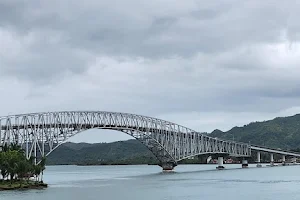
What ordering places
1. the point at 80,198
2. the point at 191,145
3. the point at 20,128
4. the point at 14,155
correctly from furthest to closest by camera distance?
the point at 191,145, the point at 20,128, the point at 14,155, the point at 80,198

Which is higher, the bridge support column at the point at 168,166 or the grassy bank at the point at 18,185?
the bridge support column at the point at 168,166

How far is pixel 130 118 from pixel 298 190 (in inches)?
2882

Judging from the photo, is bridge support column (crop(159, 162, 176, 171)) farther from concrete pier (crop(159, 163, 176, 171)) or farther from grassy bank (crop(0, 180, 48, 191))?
grassy bank (crop(0, 180, 48, 191))

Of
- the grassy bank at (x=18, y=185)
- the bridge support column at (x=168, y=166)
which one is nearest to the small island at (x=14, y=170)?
the grassy bank at (x=18, y=185)

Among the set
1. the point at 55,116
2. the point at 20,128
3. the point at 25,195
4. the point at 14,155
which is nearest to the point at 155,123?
the point at 55,116

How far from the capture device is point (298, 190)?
79688 millimetres

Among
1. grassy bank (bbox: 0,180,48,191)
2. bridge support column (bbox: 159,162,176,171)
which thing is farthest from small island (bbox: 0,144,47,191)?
bridge support column (bbox: 159,162,176,171)

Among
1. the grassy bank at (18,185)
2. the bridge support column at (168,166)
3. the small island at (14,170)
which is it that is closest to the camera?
the grassy bank at (18,185)

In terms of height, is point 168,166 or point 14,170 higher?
point 168,166

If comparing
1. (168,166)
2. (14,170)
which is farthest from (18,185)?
(168,166)

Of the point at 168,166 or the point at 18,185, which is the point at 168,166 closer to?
the point at 168,166

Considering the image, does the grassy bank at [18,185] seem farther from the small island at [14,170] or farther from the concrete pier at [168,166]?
the concrete pier at [168,166]

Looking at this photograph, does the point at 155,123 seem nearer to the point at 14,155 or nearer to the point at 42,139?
the point at 42,139

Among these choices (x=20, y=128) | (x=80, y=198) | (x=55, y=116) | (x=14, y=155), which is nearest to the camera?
(x=80, y=198)
